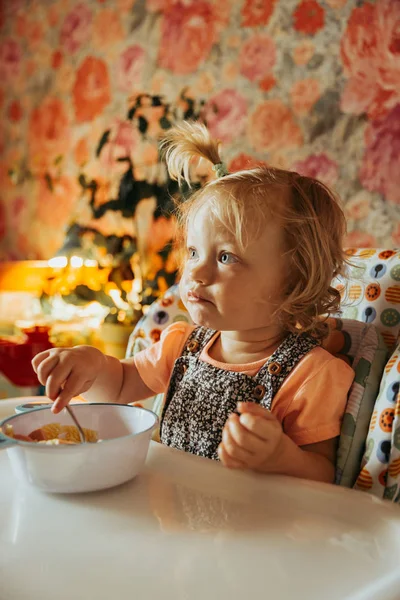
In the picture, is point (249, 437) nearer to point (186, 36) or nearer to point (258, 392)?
point (258, 392)

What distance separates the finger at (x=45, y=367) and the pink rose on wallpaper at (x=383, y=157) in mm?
1306

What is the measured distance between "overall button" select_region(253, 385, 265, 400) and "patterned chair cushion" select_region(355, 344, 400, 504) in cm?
17

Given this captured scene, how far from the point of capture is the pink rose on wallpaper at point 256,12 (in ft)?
7.11

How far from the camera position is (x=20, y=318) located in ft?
9.91

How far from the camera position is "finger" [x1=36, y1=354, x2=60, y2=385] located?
85 cm

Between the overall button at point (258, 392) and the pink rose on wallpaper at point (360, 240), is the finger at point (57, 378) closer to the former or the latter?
A: the overall button at point (258, 392)

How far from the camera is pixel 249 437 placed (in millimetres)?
707

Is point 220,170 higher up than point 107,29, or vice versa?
point 107,29

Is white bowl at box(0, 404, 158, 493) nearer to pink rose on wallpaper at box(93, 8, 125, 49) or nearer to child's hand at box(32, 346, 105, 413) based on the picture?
child's hand at box(32, 346, 105, 413)

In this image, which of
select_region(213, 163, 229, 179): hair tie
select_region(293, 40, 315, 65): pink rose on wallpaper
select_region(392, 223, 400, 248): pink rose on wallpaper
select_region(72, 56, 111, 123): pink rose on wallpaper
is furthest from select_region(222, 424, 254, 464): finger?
select_region(72, 56, 111, 123): pink rose on wallpaper

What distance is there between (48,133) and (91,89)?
36 cm

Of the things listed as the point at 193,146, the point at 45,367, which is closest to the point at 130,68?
the point at 193,146

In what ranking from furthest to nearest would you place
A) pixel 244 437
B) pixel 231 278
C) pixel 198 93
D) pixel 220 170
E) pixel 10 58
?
1. pixel 10 58
2. pixel 198 93
3. pixel 220 170
4. pixel 231 278
5. pixel 244 437

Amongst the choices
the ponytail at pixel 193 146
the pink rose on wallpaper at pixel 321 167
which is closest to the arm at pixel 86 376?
the ponytail at pixel 193 146
